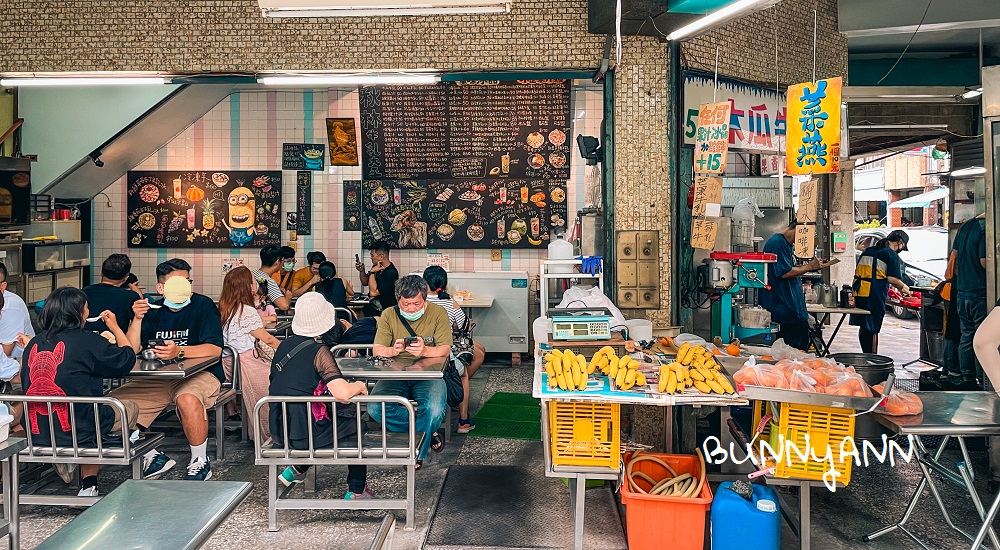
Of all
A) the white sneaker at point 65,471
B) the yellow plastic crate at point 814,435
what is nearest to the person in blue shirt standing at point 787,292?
the yellow plastic crate at point 814,435

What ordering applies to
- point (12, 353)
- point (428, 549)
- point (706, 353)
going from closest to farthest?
point (428, 549), point (706, 353), point (12, 353)

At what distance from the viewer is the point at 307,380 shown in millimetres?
4918

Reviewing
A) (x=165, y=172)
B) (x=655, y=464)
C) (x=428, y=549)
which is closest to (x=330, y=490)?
(x=428, y=549)

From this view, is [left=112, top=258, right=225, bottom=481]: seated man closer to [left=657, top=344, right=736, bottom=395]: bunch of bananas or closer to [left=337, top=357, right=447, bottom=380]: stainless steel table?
[left=337, top=357, right=447, bottom=380]: stainless steel table

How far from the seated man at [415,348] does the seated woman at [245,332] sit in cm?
101

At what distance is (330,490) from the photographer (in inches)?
223

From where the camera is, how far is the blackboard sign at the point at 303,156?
11.0m

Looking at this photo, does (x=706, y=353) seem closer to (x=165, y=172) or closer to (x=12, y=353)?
(x=12, y=353)

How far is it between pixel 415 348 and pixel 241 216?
638 centimetres

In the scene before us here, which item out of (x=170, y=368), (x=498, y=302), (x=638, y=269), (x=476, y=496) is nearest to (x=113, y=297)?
(x=170, y=368)

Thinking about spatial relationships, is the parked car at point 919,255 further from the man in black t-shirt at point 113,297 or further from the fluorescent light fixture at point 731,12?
the man in black t-shirt at point 113,297

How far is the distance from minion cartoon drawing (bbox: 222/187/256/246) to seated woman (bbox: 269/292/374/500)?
258 inches

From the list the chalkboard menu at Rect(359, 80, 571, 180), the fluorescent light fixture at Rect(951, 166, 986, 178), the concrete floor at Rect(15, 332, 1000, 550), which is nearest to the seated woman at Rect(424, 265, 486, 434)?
the concrete floor at Rect(15, 332, 1000, 550)

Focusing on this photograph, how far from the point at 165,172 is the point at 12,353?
218 inches
